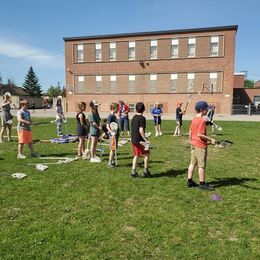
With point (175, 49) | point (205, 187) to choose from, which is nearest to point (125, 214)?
point (205, 187)

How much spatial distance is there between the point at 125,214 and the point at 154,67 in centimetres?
3742

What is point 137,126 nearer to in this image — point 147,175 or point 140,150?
point 140,150

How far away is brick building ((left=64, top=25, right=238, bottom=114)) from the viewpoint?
1519 inches

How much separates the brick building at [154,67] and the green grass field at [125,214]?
106 feet

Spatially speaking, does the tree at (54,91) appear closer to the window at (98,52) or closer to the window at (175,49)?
the window at (98,52)

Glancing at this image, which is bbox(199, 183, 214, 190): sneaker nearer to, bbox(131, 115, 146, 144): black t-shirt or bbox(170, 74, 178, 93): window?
bbox(131, 115, 146, 144): black t-shirt

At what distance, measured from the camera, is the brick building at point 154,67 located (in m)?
38.6

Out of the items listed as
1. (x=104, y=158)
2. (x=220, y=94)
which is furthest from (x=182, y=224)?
(x=220, y=94)

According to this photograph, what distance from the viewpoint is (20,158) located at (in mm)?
9398

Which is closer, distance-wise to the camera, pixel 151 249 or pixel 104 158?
pixel 151 249

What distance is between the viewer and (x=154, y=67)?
41.0 m

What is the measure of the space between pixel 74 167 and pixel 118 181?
1894 mm

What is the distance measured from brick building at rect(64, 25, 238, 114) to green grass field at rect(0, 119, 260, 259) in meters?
32.2

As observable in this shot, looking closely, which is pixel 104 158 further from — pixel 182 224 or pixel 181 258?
pixel 181 258
